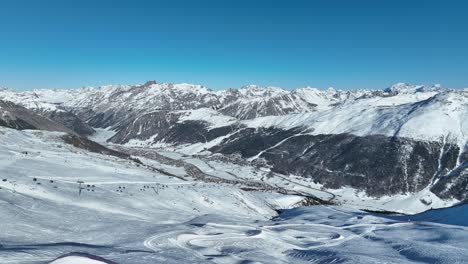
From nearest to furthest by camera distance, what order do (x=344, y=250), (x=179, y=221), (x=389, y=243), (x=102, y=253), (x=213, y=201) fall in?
(x=102, y=253) < (x=344, y=250) < (x=389, y=243) < (x=179, y=221) < (x=213, y=201)

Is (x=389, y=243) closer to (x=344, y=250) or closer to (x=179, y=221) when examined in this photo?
(x=344, y=250)

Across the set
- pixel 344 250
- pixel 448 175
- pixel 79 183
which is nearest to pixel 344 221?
pixel 344 250

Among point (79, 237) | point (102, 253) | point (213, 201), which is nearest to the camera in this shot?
point (102, 253)

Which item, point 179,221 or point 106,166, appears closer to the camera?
point 179,221

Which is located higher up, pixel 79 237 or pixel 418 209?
pixel 79 237

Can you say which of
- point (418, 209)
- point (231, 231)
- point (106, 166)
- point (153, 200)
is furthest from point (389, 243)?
point (418, 209)

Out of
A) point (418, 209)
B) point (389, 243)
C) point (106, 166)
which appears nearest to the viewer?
point (389, 243)

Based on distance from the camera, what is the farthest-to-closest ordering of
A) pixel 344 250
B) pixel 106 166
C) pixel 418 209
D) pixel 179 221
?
pixel 418 209 < pixel 106 166 < pixel 179 221 < pixel 344 250

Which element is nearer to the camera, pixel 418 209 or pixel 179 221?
pixel 179 221

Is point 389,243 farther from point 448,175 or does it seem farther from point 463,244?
point 448,175

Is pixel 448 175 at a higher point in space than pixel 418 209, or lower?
higher
